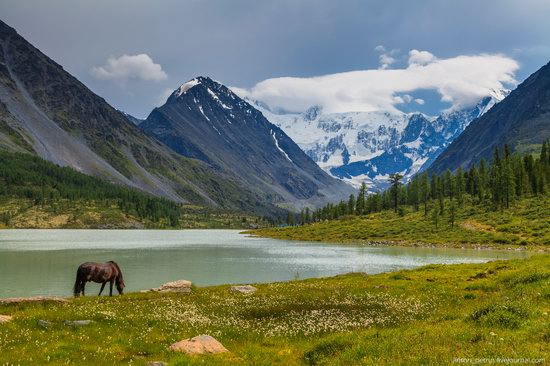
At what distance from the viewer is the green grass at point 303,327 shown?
18609mm

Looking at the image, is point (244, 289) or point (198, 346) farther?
point (244, 289)

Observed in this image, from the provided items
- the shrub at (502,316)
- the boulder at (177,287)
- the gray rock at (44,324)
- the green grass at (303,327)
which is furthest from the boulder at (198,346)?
the boulder at (177,287)

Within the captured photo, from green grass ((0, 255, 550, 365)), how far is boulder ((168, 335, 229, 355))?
0.55 metres

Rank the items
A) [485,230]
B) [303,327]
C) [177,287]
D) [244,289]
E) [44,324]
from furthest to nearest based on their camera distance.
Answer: [485,230], [177,287], [244,289], [303,327], [44,324]

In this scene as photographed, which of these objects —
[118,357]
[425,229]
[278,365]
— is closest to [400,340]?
[278,365]

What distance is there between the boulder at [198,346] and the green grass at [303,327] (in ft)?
1.80

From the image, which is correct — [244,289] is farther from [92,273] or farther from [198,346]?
[198,346]

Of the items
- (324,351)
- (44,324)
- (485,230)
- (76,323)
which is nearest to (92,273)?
(76,323)

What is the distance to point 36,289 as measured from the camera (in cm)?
5741

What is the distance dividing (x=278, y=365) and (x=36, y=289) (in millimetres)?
48370

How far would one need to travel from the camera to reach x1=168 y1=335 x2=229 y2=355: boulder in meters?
21.0

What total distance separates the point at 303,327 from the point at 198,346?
8.24 meters

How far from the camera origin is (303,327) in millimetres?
27641

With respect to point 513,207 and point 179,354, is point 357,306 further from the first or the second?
point 513,207
